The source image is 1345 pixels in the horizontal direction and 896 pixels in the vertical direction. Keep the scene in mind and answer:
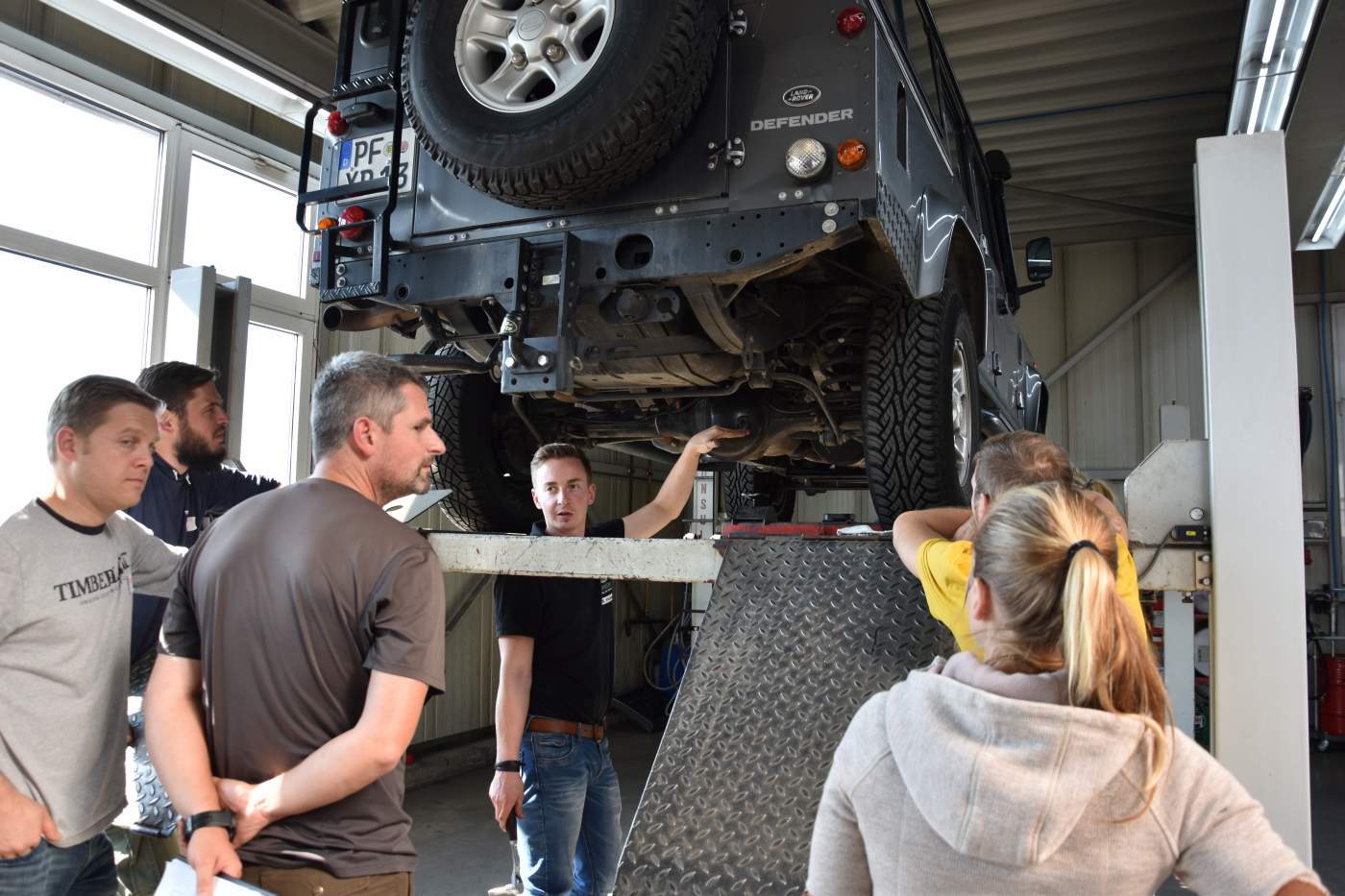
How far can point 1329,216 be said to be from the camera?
7.36 m

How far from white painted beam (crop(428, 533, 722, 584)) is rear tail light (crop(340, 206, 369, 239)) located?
1.25 m

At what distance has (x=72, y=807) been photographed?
1.99 m

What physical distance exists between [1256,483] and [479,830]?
5.73 m

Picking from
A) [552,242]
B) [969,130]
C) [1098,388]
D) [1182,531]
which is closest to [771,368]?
[552,242]

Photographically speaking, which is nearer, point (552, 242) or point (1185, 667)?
point (1185, 667)

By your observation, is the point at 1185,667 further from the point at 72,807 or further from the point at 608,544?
the point at 72,807

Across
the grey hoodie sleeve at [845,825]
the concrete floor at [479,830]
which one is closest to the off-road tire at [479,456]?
the concrete floor at [479,830]

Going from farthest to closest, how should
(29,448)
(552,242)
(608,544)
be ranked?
1. (29,448)
2. (552,242)
3. (608,544)

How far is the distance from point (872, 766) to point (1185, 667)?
55.1 inches

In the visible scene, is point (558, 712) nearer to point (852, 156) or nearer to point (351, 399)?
point (351, 399)

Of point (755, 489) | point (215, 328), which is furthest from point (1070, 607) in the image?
point (755, 489)

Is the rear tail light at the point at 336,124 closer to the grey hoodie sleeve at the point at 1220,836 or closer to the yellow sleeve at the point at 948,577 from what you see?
the yellow sleeve at the point at 948,577

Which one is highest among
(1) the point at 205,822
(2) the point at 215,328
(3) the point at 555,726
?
(2) the point at 215,328

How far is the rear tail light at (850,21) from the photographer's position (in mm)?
2723
